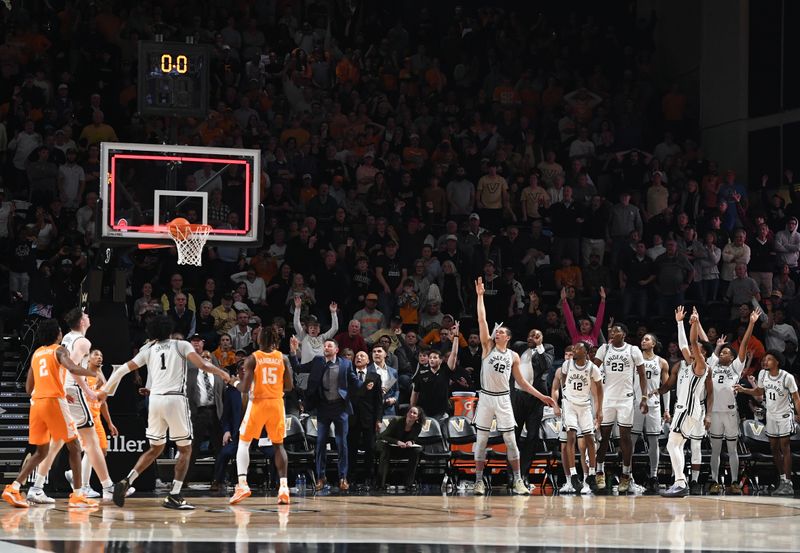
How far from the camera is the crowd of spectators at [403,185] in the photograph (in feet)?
67.7

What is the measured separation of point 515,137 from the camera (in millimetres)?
26062

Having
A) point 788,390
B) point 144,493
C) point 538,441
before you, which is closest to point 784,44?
point 788,390

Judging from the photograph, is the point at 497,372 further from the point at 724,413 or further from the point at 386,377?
the point at 724,413

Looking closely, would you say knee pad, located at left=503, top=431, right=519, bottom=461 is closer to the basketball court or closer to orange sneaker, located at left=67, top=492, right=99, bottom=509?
the basketball court

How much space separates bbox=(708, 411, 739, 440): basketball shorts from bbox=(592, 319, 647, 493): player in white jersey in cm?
118

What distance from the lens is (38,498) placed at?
48.5ft

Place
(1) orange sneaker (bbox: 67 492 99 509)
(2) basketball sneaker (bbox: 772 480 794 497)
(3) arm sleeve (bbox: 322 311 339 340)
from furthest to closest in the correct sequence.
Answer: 1. (3) arm sleeve (bbox: 322 311 339 340)
2. (2) basketball sneaker (bbox: 772 480 794 497)
3. (1) orange sneaker (bbox: 67 492 99 509)

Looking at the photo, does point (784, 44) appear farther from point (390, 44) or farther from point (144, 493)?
point (144, 493)

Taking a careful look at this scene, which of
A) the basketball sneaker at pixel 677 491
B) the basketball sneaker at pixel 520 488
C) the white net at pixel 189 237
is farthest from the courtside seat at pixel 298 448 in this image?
the basketball sneaker at pixel 677 491

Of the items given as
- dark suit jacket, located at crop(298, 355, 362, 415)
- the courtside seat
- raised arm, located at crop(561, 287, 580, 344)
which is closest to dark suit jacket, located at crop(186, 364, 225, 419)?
the courtside seat

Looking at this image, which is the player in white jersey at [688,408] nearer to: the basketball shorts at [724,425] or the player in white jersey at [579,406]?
the basketball shorts at [724,425]

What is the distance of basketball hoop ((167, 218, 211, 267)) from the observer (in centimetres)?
1620

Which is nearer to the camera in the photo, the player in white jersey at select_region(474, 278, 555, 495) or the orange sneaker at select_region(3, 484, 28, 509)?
the orange sneaker at select_region(3, 484, 28, 509)

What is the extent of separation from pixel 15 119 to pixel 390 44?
8046 millimetres
